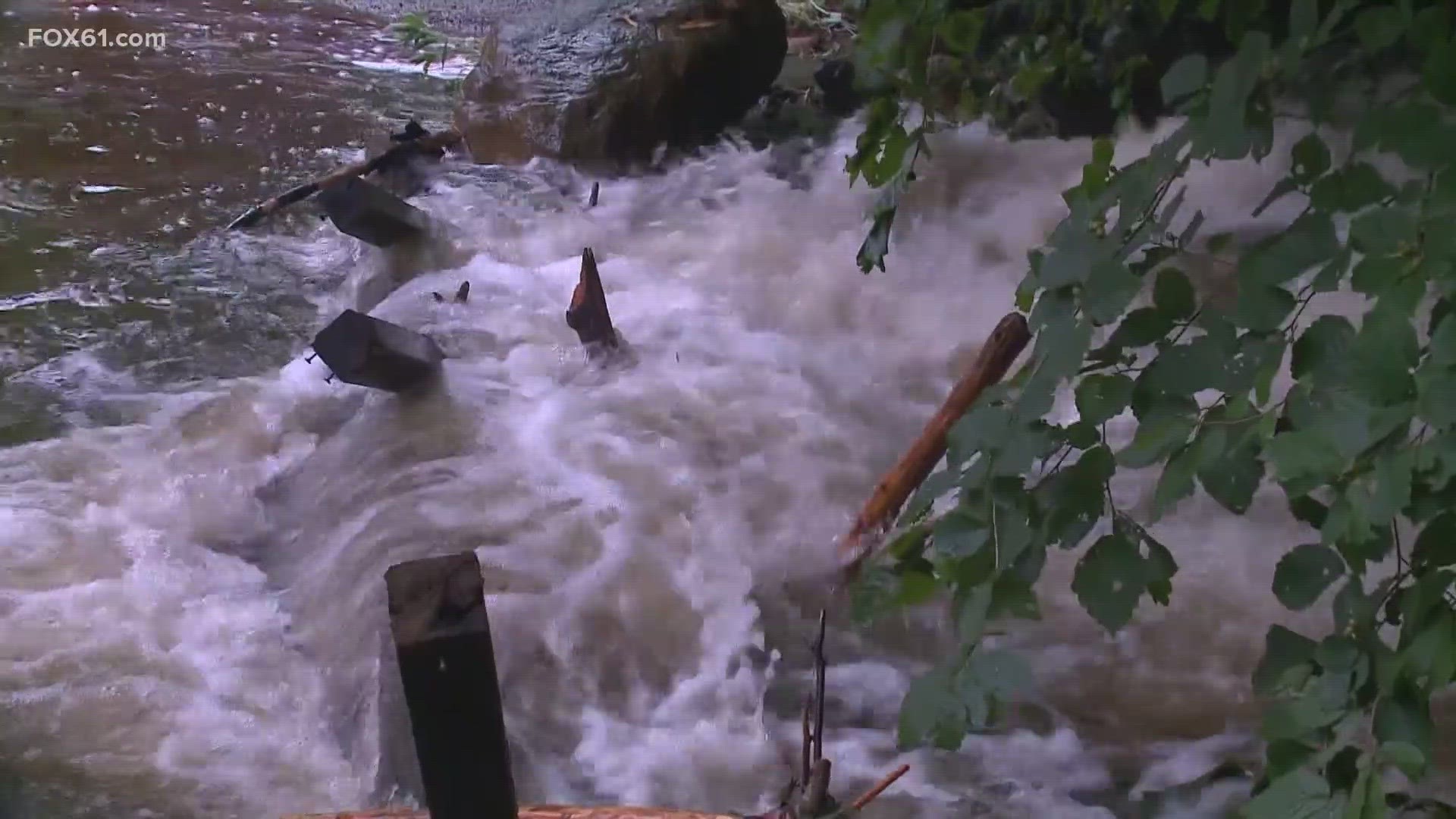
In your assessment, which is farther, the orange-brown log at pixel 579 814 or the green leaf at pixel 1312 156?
the orange-brown log at pixel 579 814

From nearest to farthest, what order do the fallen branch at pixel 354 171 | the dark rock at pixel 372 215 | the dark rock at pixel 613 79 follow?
the dark rock at pixel 372 215 → the fallen branch at pixel 354 171 → the dark rock at pixel 613 79

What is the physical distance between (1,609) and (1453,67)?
11.1 feet

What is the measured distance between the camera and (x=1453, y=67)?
3.20 ft

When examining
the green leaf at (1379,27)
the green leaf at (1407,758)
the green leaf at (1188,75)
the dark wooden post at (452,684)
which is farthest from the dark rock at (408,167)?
the green leaf at (1407,758)

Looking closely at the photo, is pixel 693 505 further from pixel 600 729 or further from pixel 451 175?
pixel 451 175

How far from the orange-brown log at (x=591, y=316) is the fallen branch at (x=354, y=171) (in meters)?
2.06

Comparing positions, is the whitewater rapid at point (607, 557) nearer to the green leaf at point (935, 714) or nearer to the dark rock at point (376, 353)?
the dark rock at point (376, 353)

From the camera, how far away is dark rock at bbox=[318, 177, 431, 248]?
170 inches

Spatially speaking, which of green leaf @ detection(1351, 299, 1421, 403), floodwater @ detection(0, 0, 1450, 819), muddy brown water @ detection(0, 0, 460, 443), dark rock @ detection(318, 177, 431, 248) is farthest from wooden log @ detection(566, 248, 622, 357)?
green leaf @ detection(1351, 299, 1421, 403)

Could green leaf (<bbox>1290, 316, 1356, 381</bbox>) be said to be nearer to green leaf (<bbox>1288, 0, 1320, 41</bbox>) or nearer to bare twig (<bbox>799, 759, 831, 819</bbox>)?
green leaf (<bbox>1288, 0, 1320, 41</bbox>)

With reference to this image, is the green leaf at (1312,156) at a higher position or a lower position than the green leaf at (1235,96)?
lower

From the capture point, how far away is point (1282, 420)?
45.5 inches

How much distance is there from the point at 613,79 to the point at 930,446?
12.0ft

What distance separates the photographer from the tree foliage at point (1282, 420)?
92 centimetres
